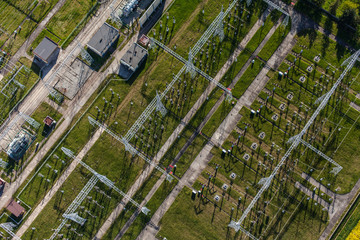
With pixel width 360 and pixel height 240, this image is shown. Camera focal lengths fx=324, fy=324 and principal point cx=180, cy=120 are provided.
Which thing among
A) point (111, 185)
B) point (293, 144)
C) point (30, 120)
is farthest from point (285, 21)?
point (30, 120)

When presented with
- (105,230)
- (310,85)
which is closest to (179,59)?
(310,85)

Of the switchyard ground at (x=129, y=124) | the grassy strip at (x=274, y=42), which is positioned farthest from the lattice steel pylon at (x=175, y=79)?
the grassy strip at (x=274, y=42)

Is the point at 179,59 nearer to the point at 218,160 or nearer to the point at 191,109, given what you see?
the point at 191,109

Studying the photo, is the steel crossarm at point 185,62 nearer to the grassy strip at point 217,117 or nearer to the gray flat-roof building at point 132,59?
the grassy strip at point 217,117

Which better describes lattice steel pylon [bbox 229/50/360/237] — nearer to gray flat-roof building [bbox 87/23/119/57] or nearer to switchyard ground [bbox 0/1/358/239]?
switchyard ground [bbox 0/1/358/239]

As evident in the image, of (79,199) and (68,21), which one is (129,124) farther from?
(68,21)

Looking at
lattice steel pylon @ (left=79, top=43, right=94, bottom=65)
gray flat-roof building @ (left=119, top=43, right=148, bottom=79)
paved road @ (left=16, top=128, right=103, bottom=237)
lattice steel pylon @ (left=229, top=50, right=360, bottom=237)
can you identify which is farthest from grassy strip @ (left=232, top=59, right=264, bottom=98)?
lattice steel pylon @ (left=79, top=43, right=94, bottom=65)
